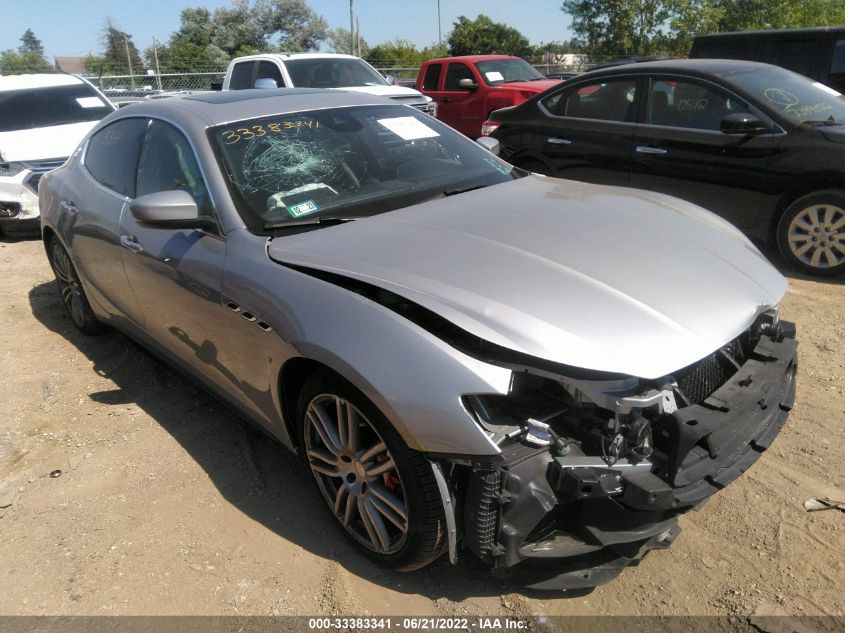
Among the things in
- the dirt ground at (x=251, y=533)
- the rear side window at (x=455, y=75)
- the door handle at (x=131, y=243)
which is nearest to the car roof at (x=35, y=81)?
the rear side window at (x=455, y=75)

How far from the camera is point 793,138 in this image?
16.5 ft

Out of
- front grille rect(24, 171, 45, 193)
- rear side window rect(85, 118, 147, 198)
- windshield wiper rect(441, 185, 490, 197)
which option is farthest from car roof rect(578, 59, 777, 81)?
front grille rect(24, 171, 45, 193)

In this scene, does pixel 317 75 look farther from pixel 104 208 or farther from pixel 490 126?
pixel 104 208

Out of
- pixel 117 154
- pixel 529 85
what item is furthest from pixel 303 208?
pixel 529 85

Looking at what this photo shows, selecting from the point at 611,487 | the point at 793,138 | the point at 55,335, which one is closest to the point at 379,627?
the point at 611,487

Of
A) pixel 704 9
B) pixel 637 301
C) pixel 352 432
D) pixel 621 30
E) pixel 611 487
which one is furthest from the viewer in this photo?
pixel 621 30

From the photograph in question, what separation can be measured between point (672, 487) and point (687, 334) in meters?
0.47

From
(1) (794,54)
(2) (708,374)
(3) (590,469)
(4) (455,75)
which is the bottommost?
(3) (590,469)

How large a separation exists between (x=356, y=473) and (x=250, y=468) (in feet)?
3.13

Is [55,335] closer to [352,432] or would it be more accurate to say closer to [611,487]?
[352,432]

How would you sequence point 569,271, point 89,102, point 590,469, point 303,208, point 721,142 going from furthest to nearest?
point 89,102
point 721,142
point 303,208
point 569,271
point 590,469

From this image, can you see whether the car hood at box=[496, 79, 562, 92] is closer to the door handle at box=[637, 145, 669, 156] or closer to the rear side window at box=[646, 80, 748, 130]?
the rear side window at box=[646, 80, 748, 130]

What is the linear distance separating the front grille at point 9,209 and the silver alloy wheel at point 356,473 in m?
6.65

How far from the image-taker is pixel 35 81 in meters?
9.09
